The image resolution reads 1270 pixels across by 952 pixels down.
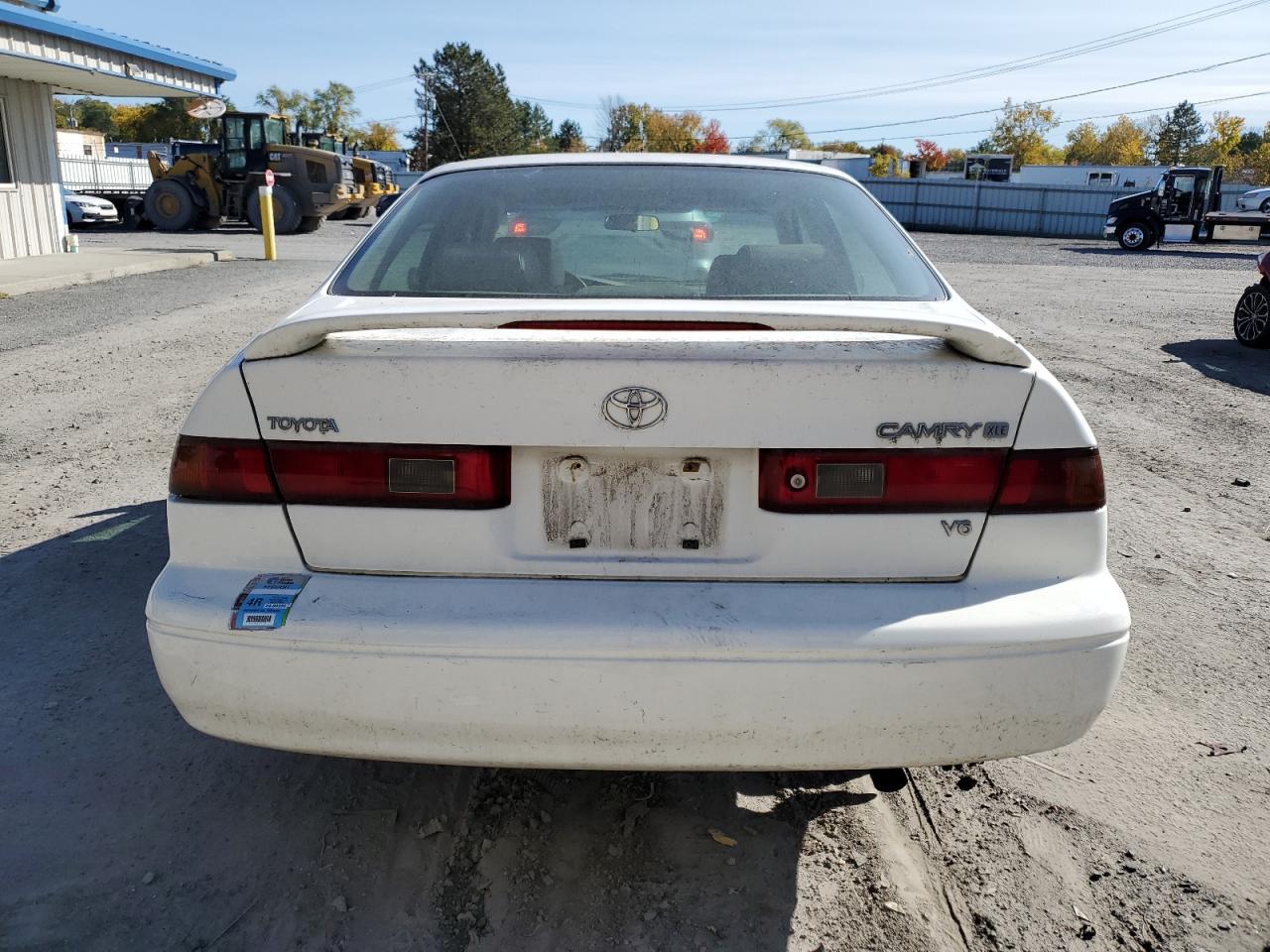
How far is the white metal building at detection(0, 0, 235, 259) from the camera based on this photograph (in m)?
15.0

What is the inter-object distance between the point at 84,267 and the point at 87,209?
1371cm

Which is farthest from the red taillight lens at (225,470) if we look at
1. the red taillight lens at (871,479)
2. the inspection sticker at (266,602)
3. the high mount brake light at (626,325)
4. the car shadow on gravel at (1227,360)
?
the car shadow on gravel at (1227,360)

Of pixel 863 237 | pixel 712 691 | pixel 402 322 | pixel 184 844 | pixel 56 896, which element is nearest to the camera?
pixel 712 691

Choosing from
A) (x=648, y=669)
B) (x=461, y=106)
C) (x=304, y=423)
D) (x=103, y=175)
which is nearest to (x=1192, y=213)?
(x=103, y=175)

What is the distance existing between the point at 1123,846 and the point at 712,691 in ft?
4.16

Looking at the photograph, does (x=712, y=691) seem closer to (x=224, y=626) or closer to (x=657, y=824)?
(x=657, y=824)

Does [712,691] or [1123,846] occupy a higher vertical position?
[712,691]

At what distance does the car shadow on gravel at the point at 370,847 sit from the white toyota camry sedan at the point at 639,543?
0.41 meters

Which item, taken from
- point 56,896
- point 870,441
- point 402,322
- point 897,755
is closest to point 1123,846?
point 897,755

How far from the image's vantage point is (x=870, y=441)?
79.2 inches

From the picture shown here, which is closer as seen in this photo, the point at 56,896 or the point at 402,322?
the point at 402,322

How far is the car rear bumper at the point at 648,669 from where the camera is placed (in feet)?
6.34

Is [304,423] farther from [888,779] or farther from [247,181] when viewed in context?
[247,181]

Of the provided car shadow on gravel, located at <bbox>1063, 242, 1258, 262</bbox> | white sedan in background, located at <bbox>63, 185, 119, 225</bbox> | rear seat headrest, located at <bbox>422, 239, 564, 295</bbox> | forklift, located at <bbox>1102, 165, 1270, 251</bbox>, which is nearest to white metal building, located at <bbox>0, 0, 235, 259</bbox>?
white sedan in background, located at <bbox>63, 185, 119, 225</bbox>
